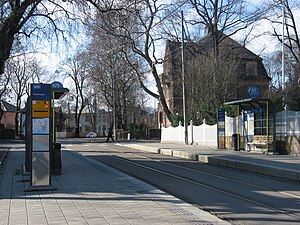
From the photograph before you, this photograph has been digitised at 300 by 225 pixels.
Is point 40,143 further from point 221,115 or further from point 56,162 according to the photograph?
point 221,115

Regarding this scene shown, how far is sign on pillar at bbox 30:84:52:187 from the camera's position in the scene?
1235 cm

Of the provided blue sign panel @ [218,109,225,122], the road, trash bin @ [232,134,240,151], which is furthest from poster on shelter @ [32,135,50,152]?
blue sign panel @ [218,109,225,122]

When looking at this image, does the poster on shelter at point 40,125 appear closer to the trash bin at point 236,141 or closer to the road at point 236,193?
the road at point 236,193

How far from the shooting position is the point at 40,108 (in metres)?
12.4

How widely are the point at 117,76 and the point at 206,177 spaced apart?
149 feet

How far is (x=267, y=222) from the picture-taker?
8.47m

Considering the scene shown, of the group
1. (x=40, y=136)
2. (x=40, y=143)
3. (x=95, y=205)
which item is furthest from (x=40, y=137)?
(x=95, y=205)

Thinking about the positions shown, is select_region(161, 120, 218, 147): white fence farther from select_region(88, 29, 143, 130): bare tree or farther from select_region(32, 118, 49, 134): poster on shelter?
select_region(32, 118, 49, 134): poster on shelter

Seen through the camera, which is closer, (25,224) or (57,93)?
(25,224)

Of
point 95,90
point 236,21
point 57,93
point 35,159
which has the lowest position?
point 35,159

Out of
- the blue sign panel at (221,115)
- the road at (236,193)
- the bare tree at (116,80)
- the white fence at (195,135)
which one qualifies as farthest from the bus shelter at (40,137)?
the bare tree at (116,80)

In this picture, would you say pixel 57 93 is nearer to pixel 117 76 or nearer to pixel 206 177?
pixel 206 177

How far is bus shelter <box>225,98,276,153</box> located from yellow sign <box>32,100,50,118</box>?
1527 centimetres

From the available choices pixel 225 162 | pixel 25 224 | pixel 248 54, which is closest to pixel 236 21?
pixel 248 54
